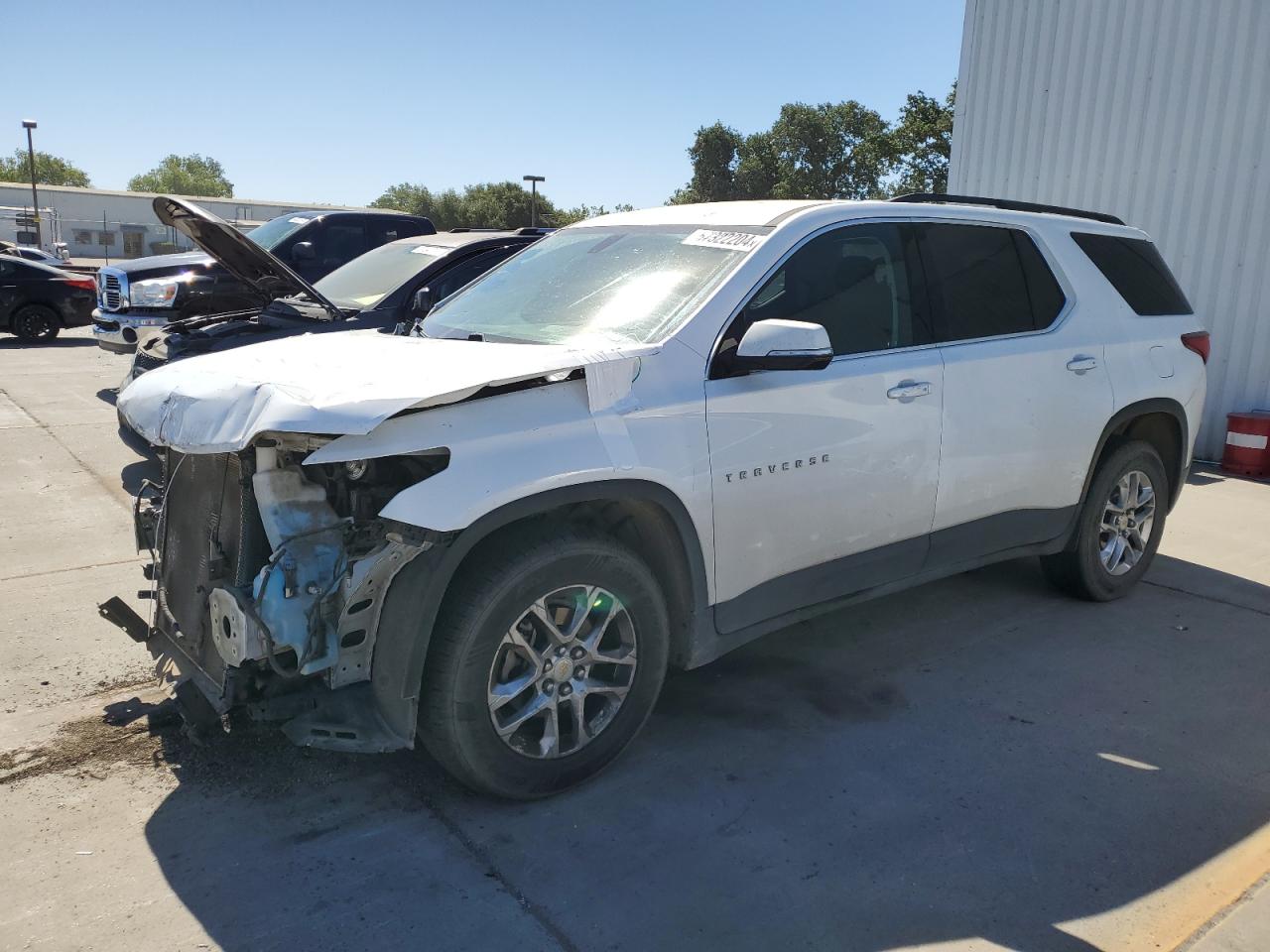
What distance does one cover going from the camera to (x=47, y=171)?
102m

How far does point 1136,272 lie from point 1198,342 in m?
0.54

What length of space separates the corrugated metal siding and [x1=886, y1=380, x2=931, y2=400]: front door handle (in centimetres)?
679

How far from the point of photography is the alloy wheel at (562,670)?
3.18 m

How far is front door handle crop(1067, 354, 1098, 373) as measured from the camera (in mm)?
4719

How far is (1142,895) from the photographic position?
296cm

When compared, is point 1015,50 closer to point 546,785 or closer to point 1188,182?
point 1188,182

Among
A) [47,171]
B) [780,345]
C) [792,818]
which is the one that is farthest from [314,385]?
[47,171]

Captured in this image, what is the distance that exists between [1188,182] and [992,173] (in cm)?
232

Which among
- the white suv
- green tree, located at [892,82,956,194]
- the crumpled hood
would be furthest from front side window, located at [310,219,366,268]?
green tree, located at [892,82,956,194]

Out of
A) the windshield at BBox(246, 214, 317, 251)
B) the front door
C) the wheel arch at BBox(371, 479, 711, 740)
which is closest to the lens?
the wheel arch at BBox(371, 479, 711, 740)

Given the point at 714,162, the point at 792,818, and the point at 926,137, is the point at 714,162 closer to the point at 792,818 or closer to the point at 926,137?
the point at 926,137

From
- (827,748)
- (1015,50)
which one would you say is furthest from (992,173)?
(827,748)

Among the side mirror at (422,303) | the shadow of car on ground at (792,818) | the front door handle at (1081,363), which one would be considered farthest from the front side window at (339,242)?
the front door handle at (1081,363)

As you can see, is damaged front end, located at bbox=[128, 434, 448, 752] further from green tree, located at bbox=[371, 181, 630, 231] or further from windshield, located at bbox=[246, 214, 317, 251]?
green tree, located at bbox=[371, 181, 630, 231]
